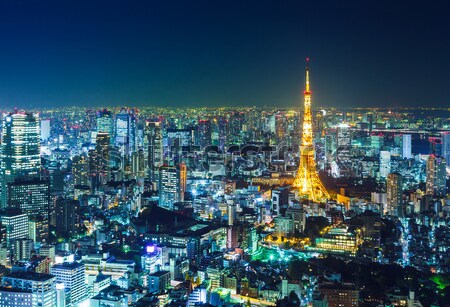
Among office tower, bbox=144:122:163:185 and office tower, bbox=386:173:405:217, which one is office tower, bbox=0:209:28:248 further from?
office tower, bbox=386:173:405:217

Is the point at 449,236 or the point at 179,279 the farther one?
the point at 449,236

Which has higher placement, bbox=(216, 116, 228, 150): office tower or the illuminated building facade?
bbox=(216, 116, 228, 150): office tower

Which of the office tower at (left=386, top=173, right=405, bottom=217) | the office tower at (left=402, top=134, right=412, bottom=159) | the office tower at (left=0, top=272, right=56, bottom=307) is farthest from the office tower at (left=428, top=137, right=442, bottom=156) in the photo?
the office tower at (left=0, top=272, right=56, bottom=307)

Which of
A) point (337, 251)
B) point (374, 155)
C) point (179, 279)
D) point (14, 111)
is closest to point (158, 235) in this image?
point (179, 279)

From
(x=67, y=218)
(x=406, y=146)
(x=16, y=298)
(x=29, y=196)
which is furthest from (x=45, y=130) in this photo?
(x=16, y=298)

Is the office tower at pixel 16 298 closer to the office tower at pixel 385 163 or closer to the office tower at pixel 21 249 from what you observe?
the office tower at pixel 21 249

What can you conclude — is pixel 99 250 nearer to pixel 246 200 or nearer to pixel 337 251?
pixel 337 251

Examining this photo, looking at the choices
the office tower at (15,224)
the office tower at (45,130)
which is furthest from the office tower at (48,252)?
the office tower at (45,130)
